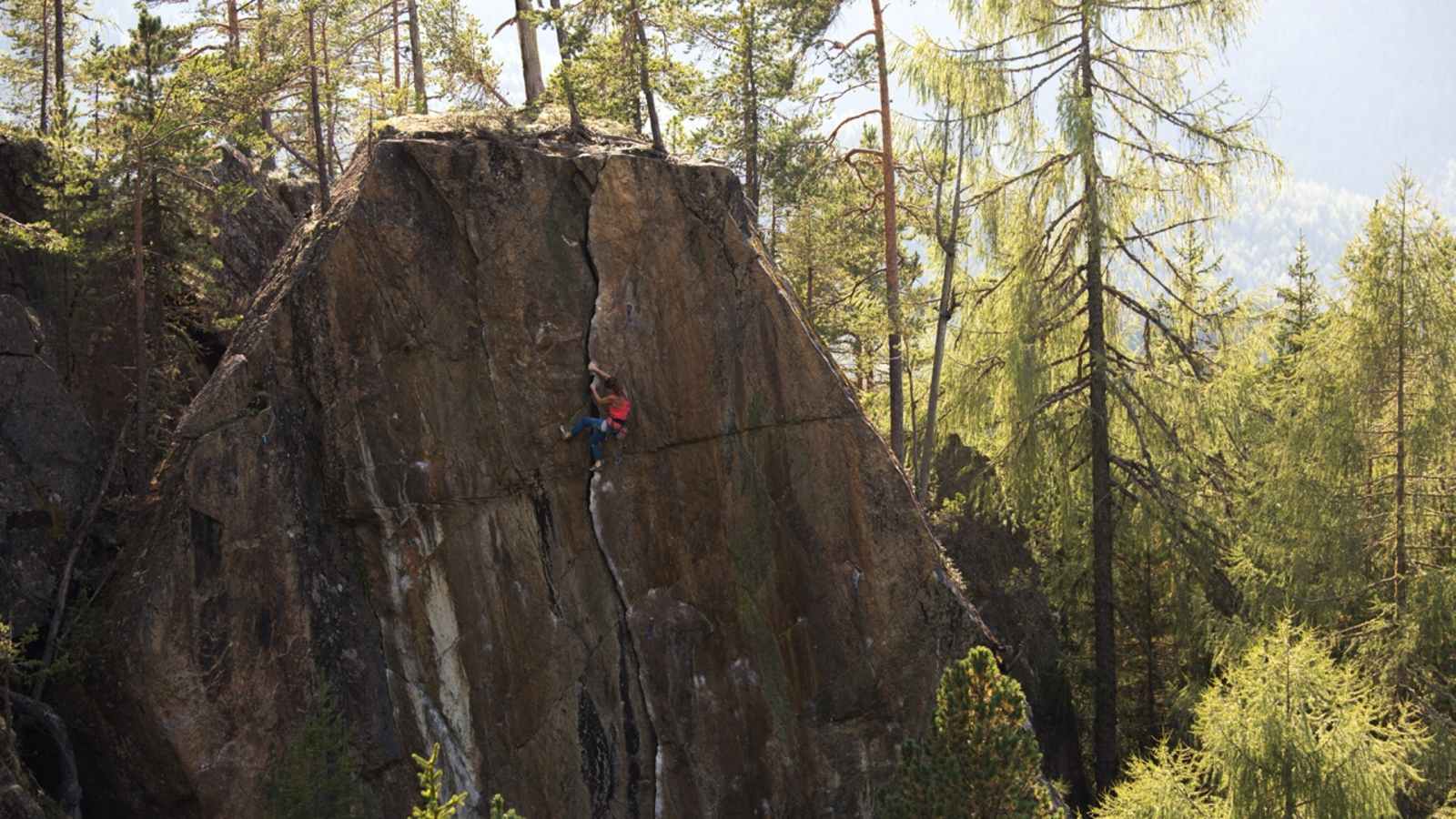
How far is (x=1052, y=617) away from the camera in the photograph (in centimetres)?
2161

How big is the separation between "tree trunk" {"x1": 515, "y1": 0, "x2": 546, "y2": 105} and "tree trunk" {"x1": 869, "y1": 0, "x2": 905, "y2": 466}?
5812 millimetres

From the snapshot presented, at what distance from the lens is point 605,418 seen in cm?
1545

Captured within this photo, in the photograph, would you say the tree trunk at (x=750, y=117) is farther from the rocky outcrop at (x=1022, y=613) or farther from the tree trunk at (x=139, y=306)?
the tree trunk at (x=139, y=306)

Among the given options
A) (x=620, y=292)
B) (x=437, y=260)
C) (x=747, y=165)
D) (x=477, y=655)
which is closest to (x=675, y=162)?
(x=620, y=292)

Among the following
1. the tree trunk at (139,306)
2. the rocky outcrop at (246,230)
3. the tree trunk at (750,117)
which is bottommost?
the tree trunk at (139,306)

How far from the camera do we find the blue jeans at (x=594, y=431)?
15414mm

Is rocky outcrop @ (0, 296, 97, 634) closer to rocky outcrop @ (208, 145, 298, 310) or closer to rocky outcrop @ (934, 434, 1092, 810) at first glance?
rocky outcrop @ (208, 145, 298, 310)

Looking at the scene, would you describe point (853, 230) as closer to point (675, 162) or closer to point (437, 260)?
point (675, 162)

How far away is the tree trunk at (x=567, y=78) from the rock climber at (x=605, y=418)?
Result: 12.3 ft

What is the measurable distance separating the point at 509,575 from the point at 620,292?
4.30 m

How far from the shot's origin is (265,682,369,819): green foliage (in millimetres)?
14391

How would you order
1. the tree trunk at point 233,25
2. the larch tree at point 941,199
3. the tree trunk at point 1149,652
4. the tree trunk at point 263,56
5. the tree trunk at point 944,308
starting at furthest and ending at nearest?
1. the tree trunk at point 233,25
2. the tree trunk at point 1149,652
3. the tree trunk at point 263,56
4. the tree trunk at point 944,308
5. the larch tree at point 941,199

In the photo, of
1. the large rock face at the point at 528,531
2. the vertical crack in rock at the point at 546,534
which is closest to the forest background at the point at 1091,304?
the large rock face at the point at 528,531

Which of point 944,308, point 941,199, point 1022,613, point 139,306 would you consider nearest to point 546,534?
point 139,306
